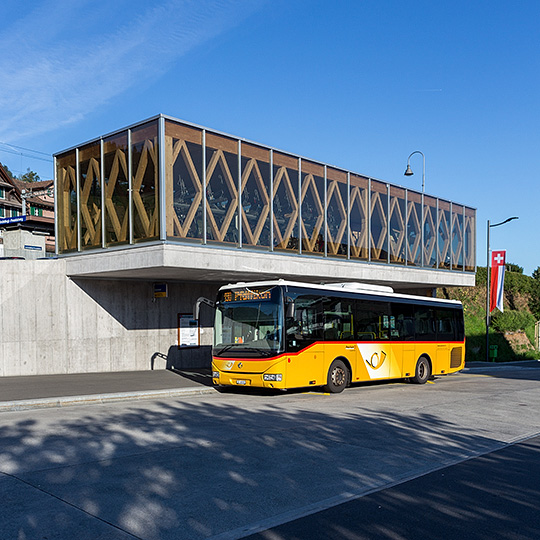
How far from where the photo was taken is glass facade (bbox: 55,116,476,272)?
18703mm

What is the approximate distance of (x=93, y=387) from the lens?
53.1ft

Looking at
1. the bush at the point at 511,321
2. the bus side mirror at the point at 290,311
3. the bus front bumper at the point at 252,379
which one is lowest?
the bush at the point at 511,321

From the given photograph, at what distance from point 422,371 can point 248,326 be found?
7.71m

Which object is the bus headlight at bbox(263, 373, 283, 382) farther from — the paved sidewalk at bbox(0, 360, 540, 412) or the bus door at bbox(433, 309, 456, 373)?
the bus door at bbox(433, 309, 456, 373)

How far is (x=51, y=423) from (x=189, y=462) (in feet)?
13.3

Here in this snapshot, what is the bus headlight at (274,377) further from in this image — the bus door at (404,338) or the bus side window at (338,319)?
the bus door at (404,338)

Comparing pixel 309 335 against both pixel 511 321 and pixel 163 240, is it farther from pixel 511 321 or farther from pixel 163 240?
pixel 511 321

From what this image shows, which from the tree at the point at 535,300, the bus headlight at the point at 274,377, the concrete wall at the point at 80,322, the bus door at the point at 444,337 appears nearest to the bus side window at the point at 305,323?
the bus headlight at the point at 274,377

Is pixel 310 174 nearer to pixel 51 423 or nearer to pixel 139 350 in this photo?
pixel 139 350

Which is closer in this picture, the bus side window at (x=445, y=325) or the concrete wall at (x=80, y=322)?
the concrete wall at (x=80, y=322)

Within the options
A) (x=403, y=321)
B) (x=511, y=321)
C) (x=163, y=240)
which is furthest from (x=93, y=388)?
(x=511, y=321)

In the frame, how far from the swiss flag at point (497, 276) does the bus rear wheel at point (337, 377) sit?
21898 millimetres

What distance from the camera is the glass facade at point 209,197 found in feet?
61.4

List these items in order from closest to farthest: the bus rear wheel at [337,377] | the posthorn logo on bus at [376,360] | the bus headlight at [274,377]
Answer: the bus headlight at [274,377]
the bus rear wheel at [337,377]
the posthorn logo on bus at [376,360]
